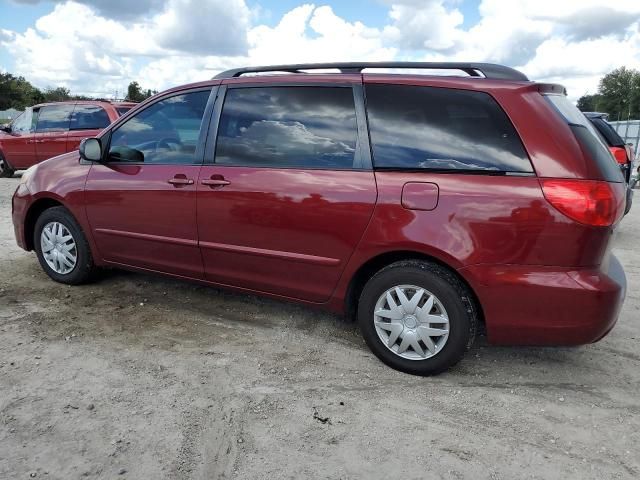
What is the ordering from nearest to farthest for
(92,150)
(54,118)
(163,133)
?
(163,133) < (92,150) < (54,118)

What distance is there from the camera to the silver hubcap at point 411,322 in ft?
10.3

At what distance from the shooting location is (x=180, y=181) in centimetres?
386

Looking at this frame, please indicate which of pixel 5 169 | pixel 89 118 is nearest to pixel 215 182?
pixel 89 118

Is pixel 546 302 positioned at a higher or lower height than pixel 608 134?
lower

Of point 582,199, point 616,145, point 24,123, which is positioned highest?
point 616,145

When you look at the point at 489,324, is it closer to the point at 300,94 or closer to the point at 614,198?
the point at 614,198

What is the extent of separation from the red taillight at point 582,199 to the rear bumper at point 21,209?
413cm

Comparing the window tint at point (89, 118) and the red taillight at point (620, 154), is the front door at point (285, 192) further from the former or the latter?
the window tint at point (89, 118)

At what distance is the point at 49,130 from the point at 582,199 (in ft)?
38.0

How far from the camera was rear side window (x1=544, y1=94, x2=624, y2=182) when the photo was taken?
2.89 meters

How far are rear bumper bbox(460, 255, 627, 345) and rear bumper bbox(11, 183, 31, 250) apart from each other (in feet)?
12.3

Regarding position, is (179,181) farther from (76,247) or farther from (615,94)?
(615,94)

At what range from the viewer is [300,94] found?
11.7ft

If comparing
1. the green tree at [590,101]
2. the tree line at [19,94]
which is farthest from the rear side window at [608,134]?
the green tree at [590,101]
